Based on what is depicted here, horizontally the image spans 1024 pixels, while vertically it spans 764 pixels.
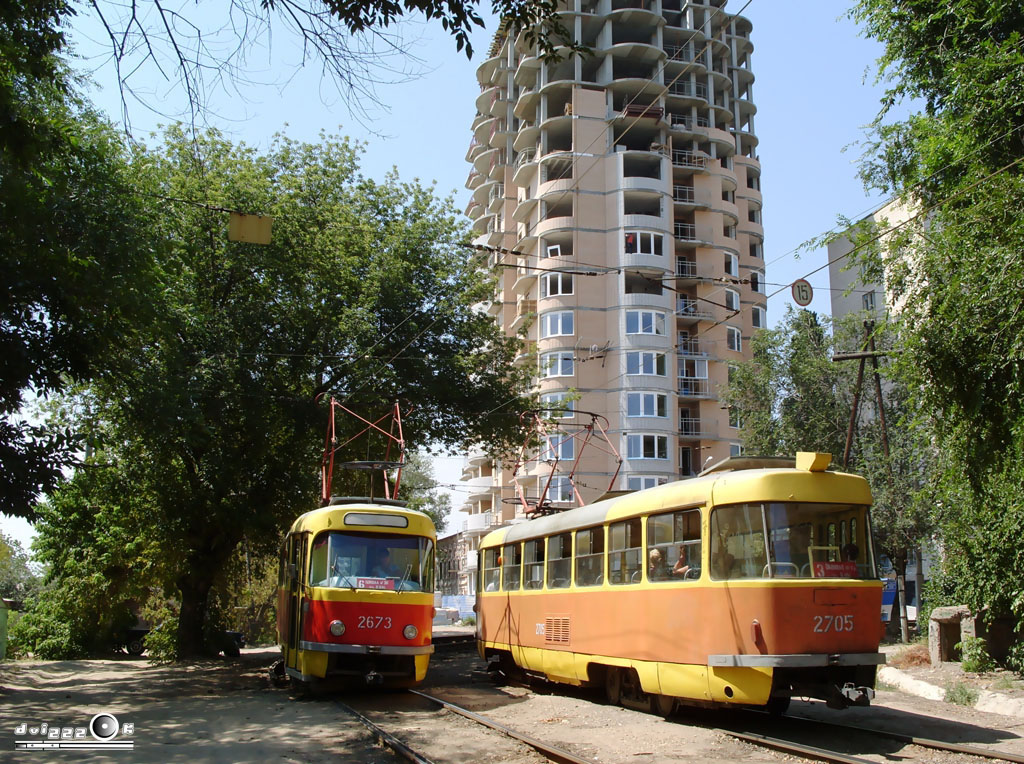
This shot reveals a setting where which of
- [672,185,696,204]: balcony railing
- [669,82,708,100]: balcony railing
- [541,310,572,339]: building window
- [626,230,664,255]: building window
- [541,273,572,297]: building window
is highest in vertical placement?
[669,82,708,100]: balcony railing

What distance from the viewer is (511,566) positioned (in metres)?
17.8

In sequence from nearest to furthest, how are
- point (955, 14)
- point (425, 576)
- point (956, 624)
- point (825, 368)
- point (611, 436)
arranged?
point (955, 14) < point (425, 576) < point (956, 624) < point (825, 368) < point (611, 436)

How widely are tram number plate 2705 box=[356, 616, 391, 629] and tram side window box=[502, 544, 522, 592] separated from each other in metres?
3.63

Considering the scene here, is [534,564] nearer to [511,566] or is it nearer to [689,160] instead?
[511,566]

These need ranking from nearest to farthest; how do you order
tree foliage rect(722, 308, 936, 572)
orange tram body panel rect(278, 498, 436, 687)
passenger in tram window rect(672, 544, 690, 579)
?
passenger in tram window rect(672, 544, 690, 579) → orange tram body panel rect(278, 498, 436, 687) → tree foliage rect(722, 308, 936, 572)

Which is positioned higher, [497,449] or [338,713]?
[497,449]

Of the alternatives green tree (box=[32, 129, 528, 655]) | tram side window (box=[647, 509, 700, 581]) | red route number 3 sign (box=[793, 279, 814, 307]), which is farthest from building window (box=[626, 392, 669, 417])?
tram side window (box=[647, 509, 700, 581])

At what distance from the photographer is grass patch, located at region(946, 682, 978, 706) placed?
13126 millimetres

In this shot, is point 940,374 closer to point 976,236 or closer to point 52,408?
point 976,236

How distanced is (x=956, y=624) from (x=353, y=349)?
1564 centimetres

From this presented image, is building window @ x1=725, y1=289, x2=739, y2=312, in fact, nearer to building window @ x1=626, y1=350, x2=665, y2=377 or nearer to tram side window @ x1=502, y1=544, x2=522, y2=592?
building window @ x1=626, y1=350, x2=665, y2=377

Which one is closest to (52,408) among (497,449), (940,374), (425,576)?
(497,449)

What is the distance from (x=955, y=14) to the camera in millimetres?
14203

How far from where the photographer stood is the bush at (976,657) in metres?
15.6
